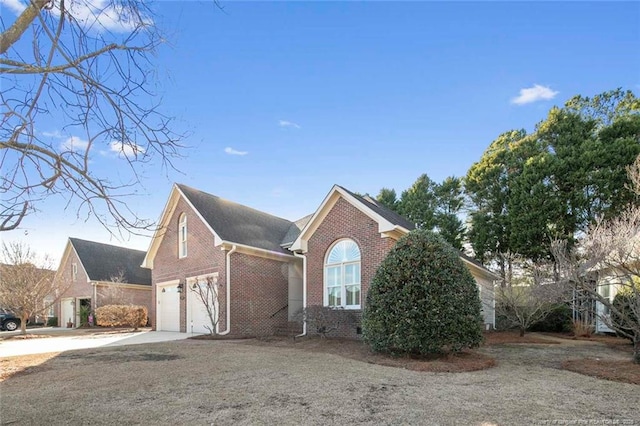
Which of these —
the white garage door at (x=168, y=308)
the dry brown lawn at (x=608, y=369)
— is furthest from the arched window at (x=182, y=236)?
the dry brown lawn at (x=608, y=369)

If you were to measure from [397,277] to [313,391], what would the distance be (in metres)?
4.12

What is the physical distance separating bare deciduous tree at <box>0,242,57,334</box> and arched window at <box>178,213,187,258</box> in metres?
7.62

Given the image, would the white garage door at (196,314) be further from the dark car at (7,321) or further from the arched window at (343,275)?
the dark car at (7,321)

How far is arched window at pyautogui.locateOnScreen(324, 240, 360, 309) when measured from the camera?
1388 centimetres

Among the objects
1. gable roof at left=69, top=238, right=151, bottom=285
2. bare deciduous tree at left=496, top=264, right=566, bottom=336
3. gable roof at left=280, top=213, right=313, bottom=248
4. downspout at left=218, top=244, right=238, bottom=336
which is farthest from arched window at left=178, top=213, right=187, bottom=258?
bare deciduous tree at left=496, top=264, right=566, bottom=336

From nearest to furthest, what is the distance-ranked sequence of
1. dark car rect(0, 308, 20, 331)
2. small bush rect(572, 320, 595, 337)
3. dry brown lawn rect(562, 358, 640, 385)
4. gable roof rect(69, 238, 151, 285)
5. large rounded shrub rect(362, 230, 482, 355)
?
dry brown lawn rect(562, 358, 640, 385) → large rounded shrub rect(362, 230, 482, 355) → small bush rect(572, 320, 595, 337) → dark car rect(0, 308, 20, 331) → gable roof rect(69, 238, 151, 285)

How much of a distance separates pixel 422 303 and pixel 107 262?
2703 centimetres

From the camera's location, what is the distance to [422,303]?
9125 millimetres

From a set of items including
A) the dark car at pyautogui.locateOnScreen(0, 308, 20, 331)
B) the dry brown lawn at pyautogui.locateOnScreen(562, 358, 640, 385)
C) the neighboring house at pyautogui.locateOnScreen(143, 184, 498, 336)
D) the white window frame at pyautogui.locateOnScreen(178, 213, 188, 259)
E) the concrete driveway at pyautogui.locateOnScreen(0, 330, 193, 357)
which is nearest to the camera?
the dry brown lawn at pyautogui.locateOnScreen(562, 358, 640, 385)

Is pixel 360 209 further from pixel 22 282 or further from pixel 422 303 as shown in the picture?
pixel 22 282

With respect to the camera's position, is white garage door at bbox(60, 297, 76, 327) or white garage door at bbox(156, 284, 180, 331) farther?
white garage door at bbox(60, 297, 76, 327)

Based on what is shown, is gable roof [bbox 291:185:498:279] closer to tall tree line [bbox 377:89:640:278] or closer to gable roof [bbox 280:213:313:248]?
gable roof [bbox 280:213:313:248]

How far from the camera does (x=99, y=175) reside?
5062 mm

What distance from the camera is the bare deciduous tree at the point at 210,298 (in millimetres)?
15828
